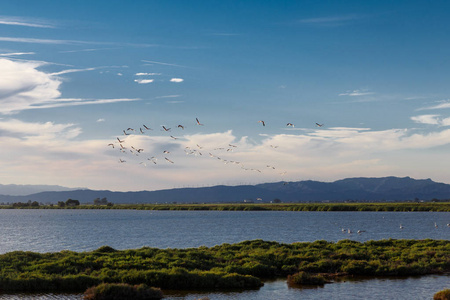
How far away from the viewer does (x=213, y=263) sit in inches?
1720

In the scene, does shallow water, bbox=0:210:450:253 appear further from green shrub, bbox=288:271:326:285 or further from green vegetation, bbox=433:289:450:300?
green vegetation, bbox=433:289:450:300

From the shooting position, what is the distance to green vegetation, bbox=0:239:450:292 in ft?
119

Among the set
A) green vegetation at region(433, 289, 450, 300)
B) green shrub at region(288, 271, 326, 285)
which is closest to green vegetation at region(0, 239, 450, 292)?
green shrub at region(288, 271, 326, 285)

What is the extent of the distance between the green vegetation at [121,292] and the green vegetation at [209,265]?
3.57 m

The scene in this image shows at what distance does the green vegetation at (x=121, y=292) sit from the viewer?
31.7 metres

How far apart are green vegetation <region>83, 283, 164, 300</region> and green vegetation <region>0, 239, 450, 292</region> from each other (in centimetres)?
357

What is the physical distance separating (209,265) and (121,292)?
40.5ft

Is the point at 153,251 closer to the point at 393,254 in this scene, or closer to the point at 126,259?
the point at 126,259

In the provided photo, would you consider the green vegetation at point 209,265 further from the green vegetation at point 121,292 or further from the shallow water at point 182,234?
the shallow water at point 182,234

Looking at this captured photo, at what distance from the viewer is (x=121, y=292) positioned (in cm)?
3206

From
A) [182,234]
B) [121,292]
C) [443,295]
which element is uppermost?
[121,292]

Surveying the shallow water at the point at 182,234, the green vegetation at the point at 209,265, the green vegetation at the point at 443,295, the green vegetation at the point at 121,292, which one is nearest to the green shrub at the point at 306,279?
the green vegetation at the point at 209,265

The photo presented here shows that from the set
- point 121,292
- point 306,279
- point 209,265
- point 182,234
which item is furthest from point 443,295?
point 182,234

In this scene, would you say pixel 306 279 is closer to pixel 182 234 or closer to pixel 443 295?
pixel 443 295
